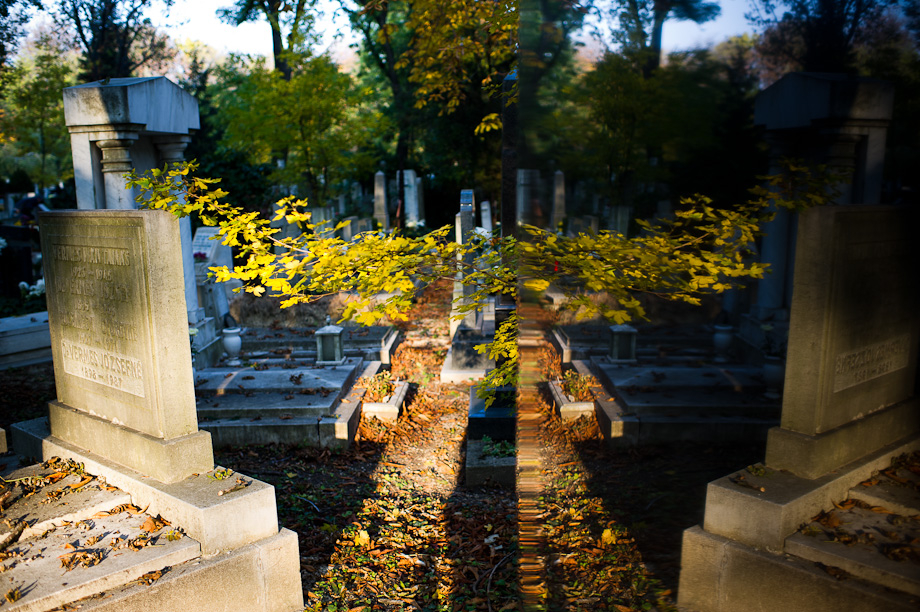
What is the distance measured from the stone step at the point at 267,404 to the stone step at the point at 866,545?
5926 millimetres

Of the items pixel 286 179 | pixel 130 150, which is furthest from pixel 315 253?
pixel 286 179

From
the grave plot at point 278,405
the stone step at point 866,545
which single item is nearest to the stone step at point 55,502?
the grave plot at point 278,405

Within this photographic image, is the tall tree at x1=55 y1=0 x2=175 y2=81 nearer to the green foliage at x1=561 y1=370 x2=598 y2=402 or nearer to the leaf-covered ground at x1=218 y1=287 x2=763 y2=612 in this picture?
the leaf-covered ground at x1=218 y1=287 x2=763 y2=612

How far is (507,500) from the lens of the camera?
19.3 ft

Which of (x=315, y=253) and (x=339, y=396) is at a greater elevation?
(x=315, y=253)

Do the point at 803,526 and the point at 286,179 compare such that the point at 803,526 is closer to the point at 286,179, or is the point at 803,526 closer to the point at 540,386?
the point at 540,386

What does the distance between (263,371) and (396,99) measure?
14.9 m

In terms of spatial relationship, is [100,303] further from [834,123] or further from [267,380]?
[834,123]

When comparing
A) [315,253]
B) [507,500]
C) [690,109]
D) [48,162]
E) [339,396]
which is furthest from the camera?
[48,162]

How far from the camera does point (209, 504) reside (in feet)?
11.9

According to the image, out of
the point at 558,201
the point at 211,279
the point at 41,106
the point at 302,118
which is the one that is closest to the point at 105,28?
the point at 41,106

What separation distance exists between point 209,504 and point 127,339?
1.30 m

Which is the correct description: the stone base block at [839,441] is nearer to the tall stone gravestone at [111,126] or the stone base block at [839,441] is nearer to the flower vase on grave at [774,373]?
the flower vase on grave at [774,373]

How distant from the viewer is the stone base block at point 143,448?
395cm
